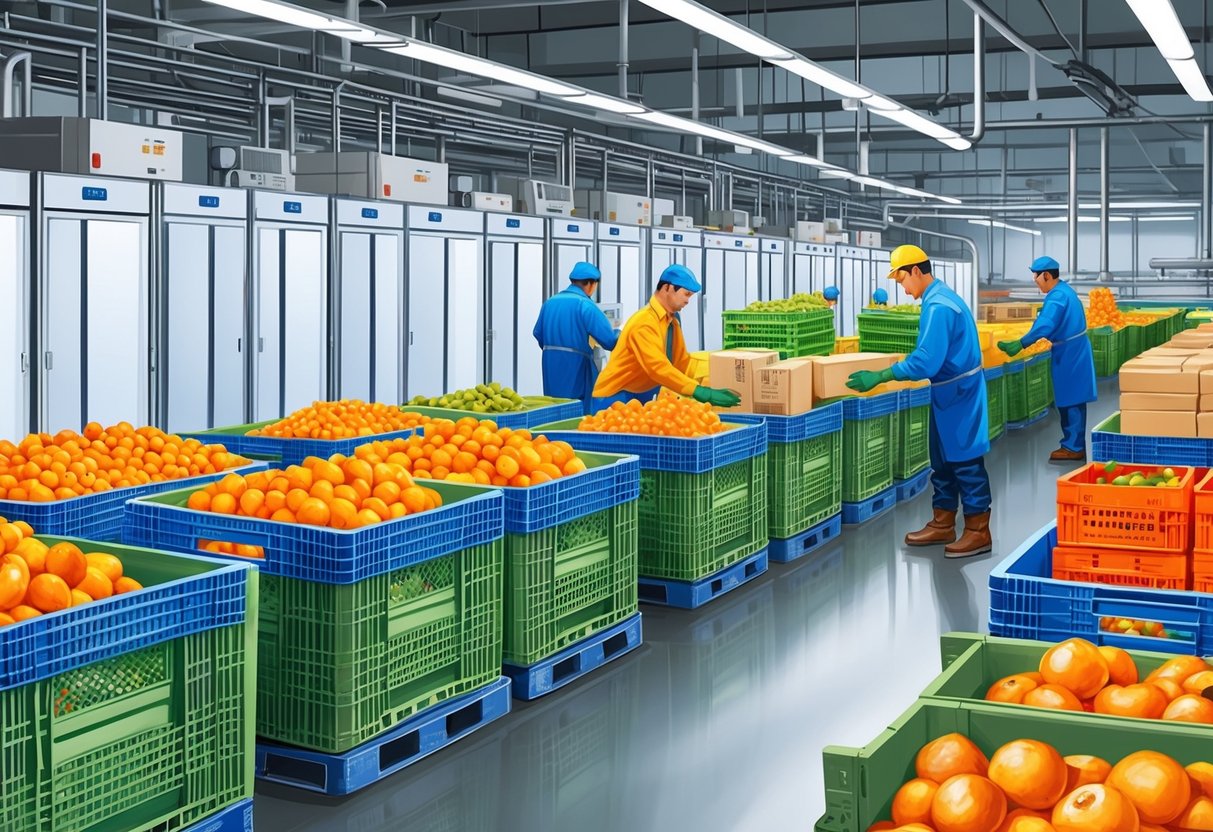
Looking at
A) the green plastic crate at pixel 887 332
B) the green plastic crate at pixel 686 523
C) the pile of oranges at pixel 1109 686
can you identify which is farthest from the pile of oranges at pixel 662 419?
the green plastic crate at pixel 887 332

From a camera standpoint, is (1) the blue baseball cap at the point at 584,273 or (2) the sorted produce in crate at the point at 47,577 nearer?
(2) the sorted produce in crate at the point at 47,577

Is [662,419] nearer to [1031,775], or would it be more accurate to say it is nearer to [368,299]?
[1031,775]

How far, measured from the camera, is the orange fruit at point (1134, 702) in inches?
101

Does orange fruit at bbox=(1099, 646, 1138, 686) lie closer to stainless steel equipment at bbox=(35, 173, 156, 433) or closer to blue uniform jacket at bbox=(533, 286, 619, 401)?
blue uniform jacket at bbox=(533, 286, 619, 401)

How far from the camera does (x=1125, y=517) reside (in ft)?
13.4

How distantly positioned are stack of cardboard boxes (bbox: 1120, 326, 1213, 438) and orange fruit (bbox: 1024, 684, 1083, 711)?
3.53m

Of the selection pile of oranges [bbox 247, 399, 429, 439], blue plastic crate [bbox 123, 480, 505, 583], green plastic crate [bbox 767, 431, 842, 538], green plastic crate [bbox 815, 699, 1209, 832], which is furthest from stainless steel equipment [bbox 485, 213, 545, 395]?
green plastic crate [bbox 815, 699, 1209, 832]

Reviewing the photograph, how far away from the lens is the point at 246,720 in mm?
3566

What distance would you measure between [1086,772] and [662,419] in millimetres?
4198

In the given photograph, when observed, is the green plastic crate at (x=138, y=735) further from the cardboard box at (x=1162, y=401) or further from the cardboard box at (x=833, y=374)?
the cardboard box at (x=833, y=374)

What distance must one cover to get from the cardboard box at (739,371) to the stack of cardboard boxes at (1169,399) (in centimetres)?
229

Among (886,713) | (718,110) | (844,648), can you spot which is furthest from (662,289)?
(718,110)

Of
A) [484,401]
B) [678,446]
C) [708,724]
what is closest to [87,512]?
[708,724]

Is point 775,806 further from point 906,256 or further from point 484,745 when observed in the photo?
point 906,256
